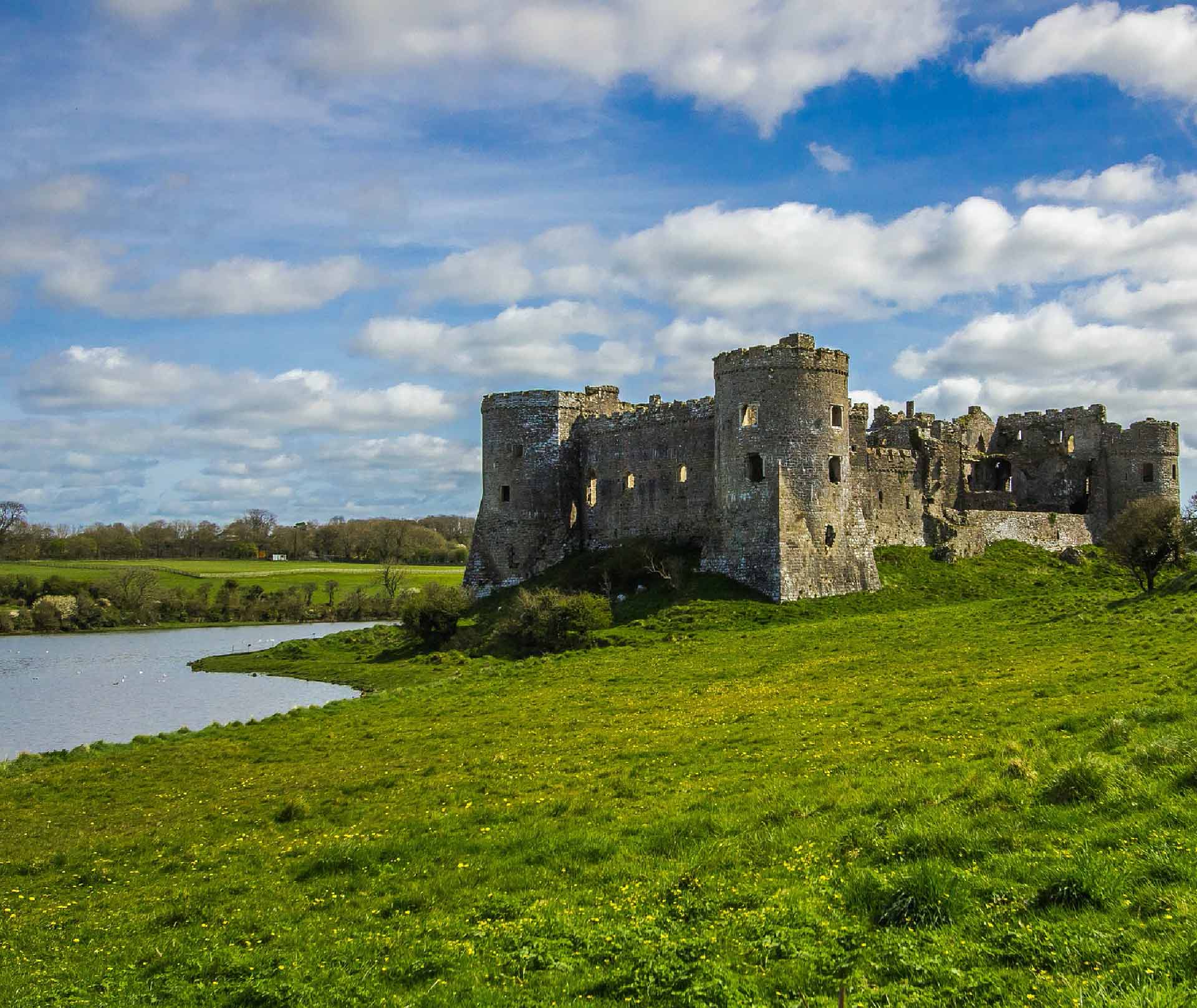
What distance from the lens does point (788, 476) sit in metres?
38.9

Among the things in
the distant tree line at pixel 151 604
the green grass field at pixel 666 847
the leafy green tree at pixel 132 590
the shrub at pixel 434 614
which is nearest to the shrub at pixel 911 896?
the green grass field at pixel 666 847

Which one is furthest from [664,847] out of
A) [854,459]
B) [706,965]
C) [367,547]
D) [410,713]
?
[367,547]

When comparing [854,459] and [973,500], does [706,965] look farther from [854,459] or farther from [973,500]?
[973,500]

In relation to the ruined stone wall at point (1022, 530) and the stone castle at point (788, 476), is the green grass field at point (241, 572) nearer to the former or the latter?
the stone castle at point (788, 476)

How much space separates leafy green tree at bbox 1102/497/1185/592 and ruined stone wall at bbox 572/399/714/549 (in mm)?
15805

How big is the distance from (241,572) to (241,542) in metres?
31.0

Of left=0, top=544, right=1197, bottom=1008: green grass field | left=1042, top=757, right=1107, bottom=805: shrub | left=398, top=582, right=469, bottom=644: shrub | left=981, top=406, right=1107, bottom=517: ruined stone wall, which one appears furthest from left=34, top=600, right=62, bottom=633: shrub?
left=1042, top=757, right=1107, bottom=805: shrub

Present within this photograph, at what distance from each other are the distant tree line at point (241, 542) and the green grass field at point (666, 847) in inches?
3796

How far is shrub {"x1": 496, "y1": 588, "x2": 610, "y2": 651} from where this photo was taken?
36.9 m

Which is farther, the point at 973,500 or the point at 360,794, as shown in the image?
the point at 973,500

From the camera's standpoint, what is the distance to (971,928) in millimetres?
8055

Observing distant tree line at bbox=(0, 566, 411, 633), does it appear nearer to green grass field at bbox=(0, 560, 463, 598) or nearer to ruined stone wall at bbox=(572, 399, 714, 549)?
green grass field at bbox=(0, 560, 463, 598)

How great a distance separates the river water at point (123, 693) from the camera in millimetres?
33219

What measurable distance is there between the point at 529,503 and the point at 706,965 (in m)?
42.9
